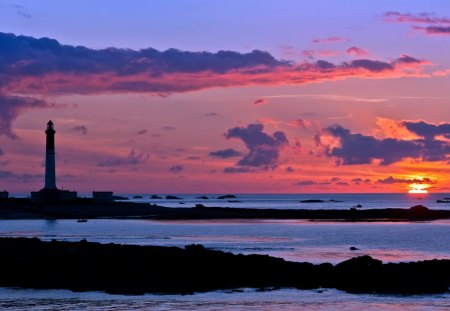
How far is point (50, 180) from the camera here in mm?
108438

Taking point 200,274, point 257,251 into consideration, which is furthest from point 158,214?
point 200,274

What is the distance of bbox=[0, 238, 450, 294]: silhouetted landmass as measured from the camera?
3716 centimetres

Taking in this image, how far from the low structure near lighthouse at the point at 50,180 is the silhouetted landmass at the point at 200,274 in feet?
213

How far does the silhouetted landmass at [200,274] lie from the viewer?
37156 mm

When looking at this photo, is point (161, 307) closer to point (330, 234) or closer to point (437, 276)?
point (437, 276)

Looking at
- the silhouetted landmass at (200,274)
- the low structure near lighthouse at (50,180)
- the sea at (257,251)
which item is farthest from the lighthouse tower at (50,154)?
the silhouetted landmass at (200,274)

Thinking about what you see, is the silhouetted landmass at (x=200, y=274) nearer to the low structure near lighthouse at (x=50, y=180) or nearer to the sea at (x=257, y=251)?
the sea at (x=257, y=251)

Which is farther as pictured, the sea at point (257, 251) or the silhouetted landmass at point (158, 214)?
the silhouetted landmass at point (158, 214)

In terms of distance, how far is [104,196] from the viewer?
6073 inches

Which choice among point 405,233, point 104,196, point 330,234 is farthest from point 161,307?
point 104,196

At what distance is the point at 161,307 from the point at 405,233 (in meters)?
52.6

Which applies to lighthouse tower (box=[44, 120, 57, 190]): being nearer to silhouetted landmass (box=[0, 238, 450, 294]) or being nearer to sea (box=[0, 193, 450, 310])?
sea (box=[0, 193, 450, 310])

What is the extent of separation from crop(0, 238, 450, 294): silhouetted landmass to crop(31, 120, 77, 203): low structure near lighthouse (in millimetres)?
64917

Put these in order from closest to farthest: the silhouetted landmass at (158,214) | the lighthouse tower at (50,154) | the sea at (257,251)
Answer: the sea at (257,251) < the lighthouse tower at (50,154) < the silhouetted landmass at (158,214)
